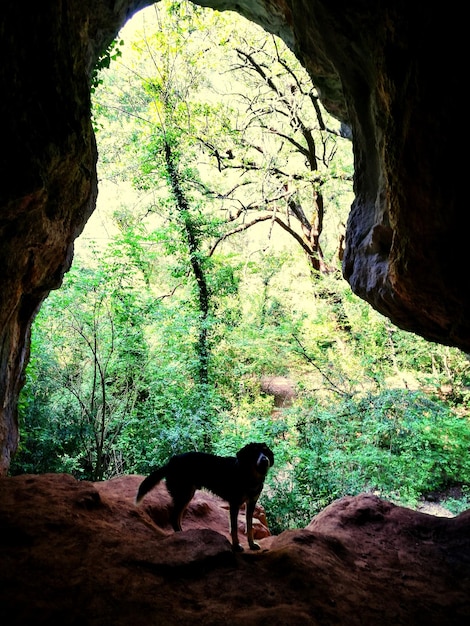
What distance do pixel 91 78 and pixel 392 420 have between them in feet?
33.9

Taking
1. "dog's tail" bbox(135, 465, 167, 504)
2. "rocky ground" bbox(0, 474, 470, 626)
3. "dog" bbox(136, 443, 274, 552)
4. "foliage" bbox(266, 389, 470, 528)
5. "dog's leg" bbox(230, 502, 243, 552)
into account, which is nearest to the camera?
"rocky ground" bbox(0, 474, 470, 626)

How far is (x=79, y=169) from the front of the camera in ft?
16.9

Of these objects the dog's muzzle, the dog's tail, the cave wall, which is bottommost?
the dog's tail

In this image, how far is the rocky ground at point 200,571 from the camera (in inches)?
102

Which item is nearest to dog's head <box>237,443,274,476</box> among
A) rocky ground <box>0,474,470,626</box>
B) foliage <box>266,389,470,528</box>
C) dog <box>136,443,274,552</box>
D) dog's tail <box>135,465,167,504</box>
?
dog <box>136,443,274,552</box>

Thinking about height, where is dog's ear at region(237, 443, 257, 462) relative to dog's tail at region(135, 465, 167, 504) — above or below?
above

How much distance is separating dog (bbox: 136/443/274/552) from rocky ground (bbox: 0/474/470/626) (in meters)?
0.46

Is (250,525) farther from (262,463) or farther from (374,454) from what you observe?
(374,454)

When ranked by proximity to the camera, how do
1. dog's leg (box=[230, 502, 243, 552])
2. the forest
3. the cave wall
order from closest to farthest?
the cave wall → dog's leg (box=[230, 502, 243, 552]) → the forest

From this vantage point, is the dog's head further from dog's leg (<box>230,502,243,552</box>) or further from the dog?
dog's leg (<box>230,502,243,552</box>)

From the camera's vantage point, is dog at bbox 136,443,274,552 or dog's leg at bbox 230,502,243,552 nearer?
dog's leg at bbox 230,502,243,552

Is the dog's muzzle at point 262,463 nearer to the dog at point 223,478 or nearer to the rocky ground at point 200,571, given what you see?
the dog at point 223,478

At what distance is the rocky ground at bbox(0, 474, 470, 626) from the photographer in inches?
102

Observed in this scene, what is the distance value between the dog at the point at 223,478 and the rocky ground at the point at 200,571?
1.49ft
